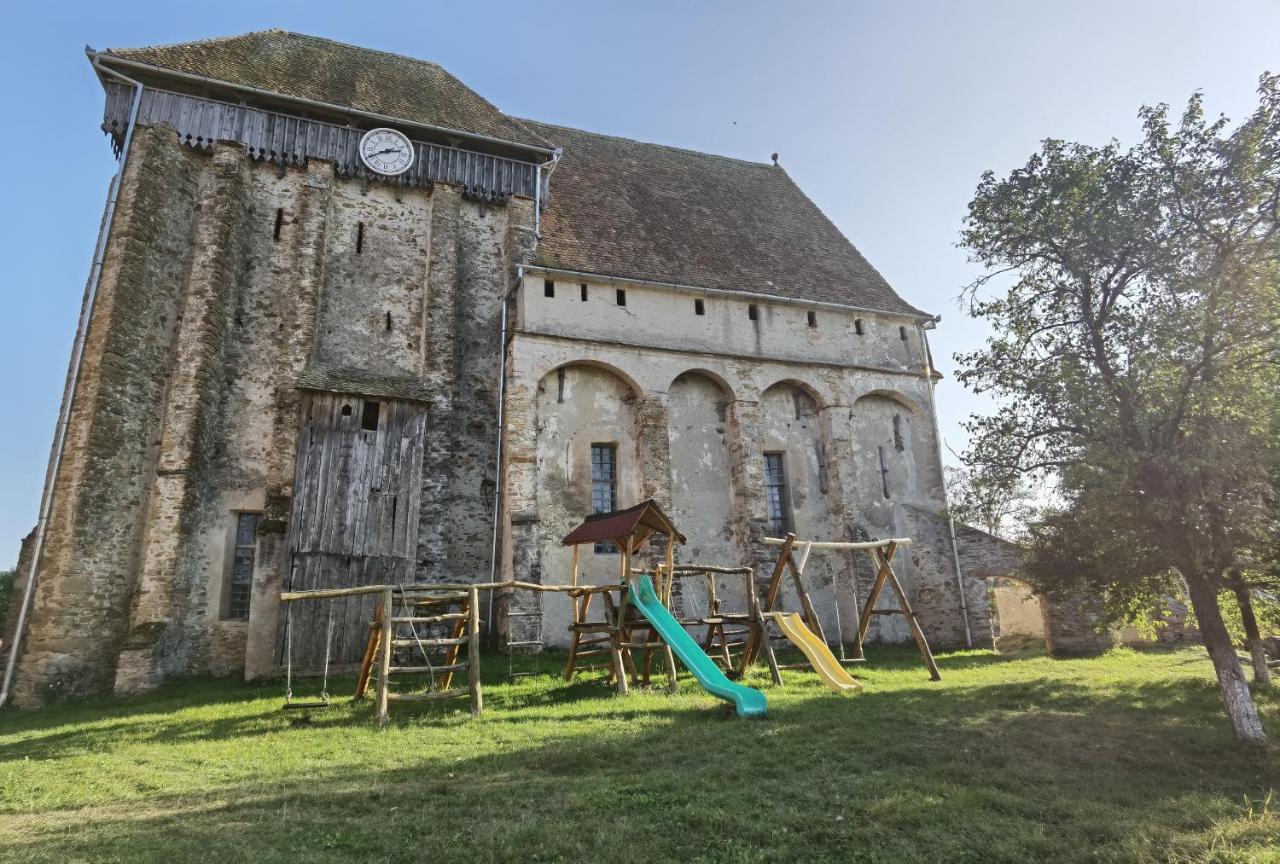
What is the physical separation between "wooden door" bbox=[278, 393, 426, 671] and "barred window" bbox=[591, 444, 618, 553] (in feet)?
13.3

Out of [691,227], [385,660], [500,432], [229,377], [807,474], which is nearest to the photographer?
[385,660]

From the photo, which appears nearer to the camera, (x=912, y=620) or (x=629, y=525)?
(x=629, y=525)

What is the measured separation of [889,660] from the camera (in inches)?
619

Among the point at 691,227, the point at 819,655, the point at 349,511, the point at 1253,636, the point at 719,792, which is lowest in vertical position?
→ the point at 719,792

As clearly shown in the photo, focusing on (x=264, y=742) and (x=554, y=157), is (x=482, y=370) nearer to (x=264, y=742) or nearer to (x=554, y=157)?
(x=554, y=157)

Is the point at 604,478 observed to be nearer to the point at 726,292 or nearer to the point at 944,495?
the point at 726,292

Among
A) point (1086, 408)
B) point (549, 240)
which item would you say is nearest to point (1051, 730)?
point (1086, 408)

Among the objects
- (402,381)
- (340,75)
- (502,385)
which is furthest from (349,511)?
(340,75)

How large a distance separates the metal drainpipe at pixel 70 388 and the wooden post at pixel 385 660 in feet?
26.0

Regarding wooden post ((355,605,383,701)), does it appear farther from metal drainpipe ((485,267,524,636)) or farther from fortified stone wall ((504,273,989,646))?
metal drainpipe ((485,267,524,636))

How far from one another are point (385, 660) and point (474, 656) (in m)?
1.20

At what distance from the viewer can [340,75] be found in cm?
1920

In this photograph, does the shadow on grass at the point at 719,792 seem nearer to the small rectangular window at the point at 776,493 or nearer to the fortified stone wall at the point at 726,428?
the fortified stone wall at the point at 726,428

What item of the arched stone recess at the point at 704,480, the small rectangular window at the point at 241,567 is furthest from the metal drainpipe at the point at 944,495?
the small rectangular window at the point at 241,567
